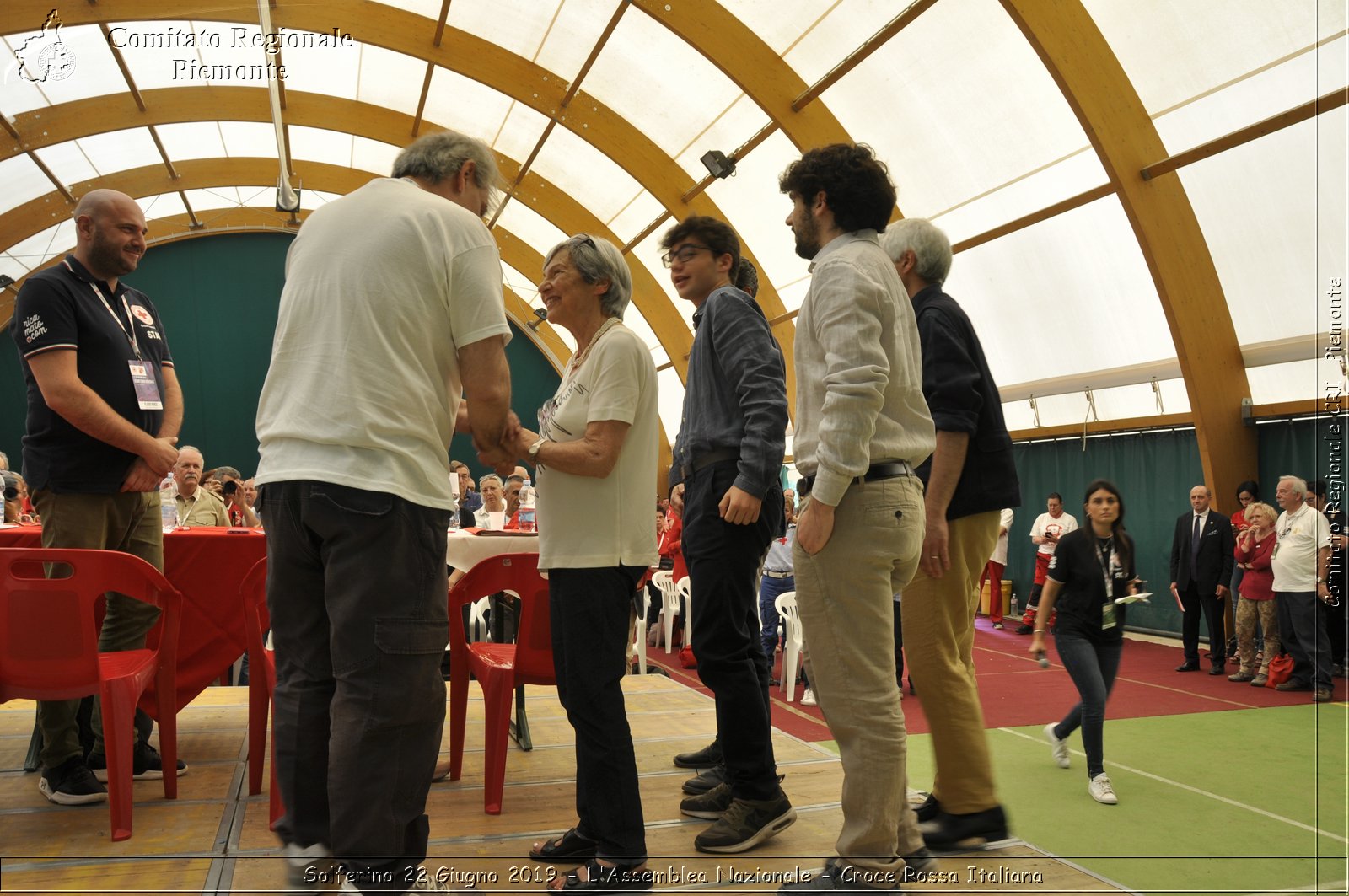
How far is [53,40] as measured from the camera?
1040 cm

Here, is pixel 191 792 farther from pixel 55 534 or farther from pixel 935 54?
pixel 935 54

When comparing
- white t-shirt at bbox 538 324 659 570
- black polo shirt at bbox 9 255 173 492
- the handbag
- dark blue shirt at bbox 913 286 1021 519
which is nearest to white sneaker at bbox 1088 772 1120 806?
dark blue shirt at bbox 913 286 1021 519

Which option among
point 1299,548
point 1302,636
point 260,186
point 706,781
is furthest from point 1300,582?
point 260,186

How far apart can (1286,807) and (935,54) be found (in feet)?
→ 24.6

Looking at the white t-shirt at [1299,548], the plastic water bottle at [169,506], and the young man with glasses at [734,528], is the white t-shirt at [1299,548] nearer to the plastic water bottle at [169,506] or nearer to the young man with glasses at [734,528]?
the young man with glasses at [734,528]

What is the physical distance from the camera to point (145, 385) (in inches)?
113

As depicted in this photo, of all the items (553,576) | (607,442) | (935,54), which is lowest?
(553,576)

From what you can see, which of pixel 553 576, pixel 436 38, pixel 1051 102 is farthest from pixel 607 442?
pixel 436 38

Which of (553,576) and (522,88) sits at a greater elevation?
(522,88)

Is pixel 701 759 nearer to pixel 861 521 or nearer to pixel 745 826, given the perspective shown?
pixel 745 826

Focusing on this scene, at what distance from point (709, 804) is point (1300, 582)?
5.97 metres

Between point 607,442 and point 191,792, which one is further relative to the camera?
point 191,792

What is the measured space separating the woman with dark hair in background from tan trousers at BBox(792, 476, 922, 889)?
1848mm

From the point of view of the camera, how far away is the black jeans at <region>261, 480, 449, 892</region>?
1699 mm
